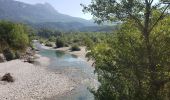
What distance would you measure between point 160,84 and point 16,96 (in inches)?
1036

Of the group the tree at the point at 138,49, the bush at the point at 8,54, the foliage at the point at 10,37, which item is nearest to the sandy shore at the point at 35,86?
the tree at the point at 138,49

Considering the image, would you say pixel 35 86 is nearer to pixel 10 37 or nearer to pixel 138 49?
pixel 138 49

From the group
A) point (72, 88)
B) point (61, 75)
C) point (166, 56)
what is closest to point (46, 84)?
point (72, 88)

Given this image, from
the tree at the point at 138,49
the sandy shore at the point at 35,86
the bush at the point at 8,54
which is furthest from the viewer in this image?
the bush at the point at 8,54

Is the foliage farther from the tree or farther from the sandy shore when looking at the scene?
the tree

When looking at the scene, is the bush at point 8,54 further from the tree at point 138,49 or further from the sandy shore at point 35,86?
the tree at point 138,49

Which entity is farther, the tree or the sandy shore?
the sandy shore

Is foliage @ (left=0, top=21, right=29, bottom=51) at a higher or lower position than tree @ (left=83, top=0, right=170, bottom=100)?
lower

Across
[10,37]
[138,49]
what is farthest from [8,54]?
[138,49]

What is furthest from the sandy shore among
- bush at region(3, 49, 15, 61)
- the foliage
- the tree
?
the foliage

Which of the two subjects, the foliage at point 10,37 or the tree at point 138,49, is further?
the foliage at point 10,37

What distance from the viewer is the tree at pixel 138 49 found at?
55.8ft

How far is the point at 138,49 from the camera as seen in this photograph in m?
17.8

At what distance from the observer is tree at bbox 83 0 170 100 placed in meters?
17.0
